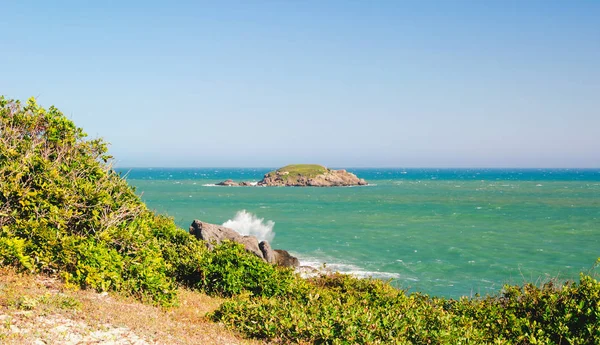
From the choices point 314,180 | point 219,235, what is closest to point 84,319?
point 219,235

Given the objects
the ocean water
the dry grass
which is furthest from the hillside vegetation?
the ocean water

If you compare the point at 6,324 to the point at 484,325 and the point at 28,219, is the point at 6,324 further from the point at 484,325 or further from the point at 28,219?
the point at 484,325

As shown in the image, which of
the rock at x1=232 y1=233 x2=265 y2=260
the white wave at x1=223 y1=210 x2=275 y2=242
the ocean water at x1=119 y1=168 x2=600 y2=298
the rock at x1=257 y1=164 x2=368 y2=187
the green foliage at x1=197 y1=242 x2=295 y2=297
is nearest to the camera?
the green foliage at x1=197 y1=242 x2=295 y2=297

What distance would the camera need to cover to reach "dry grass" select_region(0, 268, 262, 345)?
330 inches

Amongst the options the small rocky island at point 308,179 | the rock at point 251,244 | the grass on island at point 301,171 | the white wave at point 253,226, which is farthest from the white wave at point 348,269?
the grass on island at point 301,171

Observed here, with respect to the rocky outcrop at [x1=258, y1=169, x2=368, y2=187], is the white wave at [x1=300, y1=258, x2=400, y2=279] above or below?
below

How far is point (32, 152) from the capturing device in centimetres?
1377

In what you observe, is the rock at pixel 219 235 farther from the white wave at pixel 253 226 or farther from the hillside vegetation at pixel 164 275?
the white wave at pixel 253 226

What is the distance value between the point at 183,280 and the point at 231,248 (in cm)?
201

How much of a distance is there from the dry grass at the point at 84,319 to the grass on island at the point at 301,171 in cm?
16265

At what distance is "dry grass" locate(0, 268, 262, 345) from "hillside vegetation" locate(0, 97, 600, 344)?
46cm

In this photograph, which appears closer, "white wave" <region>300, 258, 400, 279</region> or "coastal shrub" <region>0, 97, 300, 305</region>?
"coastal shrub" <region>0, 97, 300, 305</region>

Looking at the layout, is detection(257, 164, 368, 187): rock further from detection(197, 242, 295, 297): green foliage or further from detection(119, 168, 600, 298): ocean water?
detection(197, 242, 295, 297): green foliage

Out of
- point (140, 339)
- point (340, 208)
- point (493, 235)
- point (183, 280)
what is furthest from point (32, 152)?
point (340, 208)
